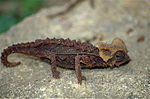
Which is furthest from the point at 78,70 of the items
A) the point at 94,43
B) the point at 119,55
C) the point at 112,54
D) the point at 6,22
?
the point at 6,22

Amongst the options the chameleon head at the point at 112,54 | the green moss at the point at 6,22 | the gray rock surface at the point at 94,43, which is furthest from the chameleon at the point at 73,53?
the green moss at the point at 6,22

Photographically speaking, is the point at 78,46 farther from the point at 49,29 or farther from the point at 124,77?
the point at 49,29

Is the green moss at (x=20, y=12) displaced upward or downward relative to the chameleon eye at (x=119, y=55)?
upward

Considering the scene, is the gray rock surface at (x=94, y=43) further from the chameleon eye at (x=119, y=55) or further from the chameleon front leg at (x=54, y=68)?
the chameleon eye at (x=119, y=55)

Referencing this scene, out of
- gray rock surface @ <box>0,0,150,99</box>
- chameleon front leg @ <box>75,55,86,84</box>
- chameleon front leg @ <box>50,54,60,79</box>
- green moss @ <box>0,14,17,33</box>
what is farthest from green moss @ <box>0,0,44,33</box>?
chameleon front leg @ <box>75,55,86,84</box>

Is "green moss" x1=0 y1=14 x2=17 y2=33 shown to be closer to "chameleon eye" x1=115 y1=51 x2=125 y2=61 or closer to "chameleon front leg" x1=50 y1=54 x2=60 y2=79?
"chameleon front leg" x1=50 y1=54 x2=60 y2=79

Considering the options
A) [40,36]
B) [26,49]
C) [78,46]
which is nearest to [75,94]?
[78,46]

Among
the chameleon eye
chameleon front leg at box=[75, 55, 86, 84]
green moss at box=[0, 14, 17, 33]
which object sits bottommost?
chameleon front leg at box=[75, 55, 86, 84]

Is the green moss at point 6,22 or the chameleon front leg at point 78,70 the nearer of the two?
the chameleon front leg at point 78,70
